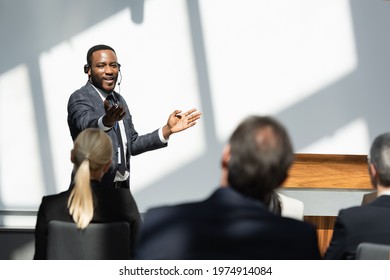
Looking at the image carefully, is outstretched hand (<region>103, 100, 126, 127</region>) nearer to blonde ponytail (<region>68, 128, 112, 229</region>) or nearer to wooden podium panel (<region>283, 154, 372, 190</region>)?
blonde ponytail (<region>68, 128, 112, 229</region>)

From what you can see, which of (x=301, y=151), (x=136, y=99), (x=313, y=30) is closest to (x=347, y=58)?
(x=313, y=30)

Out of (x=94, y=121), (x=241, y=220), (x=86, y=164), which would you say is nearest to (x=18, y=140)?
(x=94, y=121)

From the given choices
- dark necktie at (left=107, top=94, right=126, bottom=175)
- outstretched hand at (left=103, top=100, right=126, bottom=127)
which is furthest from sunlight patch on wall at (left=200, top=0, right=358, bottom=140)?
outstretched hand at (left=103, top=100, right=126, bottom=127)

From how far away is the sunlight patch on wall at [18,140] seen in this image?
5.98 meters

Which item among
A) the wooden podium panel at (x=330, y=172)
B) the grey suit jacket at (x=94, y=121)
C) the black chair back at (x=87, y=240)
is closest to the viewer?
the black chair back at (x=87, y=240)

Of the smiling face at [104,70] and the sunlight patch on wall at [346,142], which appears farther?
the sunlight patch on wall at [346,142]

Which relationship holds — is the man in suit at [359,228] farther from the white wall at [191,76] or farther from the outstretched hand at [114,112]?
the white wall at [191,76]

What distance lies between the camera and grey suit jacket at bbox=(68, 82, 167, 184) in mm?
5004

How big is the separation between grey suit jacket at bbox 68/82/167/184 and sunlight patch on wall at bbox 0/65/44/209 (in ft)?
3.03

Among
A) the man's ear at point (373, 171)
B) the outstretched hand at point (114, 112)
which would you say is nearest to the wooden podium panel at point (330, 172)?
the outstretched hand at point (114, 112)

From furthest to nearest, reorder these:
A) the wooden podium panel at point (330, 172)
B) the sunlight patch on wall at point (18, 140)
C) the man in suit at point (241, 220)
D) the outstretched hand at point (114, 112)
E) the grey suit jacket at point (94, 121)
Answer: the wooden podium panel at point (330, 172)
the sunlight patch on wall at point (18, 140)
the grey suit jacket at point (94, 121)
the outstretched hand at point (114, 112)
the man in suit at point (241, 220)

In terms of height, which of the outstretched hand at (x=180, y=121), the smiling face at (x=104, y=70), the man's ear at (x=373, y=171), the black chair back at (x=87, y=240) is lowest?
the black chair back at (x=87, y=240)

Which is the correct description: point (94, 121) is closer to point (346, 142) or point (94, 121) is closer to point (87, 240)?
point (87, 240)

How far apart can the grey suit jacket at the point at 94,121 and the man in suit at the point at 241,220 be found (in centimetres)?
263
